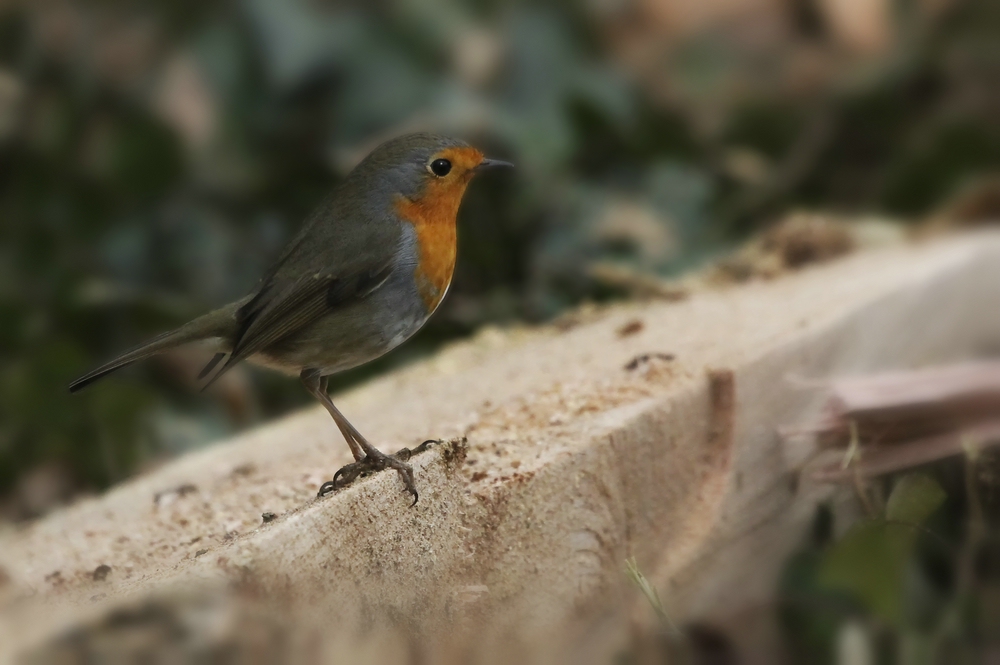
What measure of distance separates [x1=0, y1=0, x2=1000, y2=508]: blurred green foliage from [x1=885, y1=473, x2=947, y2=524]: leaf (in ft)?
7.88

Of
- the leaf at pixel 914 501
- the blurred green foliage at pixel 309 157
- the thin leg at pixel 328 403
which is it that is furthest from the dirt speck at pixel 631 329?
the blurred green foliage at pixel 309 157

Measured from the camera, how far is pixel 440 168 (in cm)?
281

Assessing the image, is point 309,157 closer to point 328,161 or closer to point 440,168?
point 328,161

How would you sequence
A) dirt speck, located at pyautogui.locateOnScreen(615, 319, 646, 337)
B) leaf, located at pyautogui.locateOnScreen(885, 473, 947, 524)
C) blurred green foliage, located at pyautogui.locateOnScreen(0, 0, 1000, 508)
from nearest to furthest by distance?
1. leaf, located at pyautogui.locateOnScreen(885, 473, 947, 524)
2. dirt speck, located at pyautogui.locateOnScreen(615, 319, 646, 337)
3. blurred green foliage, located at pyautogui.locateOnScreen(0, 0, 1000, 508)

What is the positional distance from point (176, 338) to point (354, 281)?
1.34 ft

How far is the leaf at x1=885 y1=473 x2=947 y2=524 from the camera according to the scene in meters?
2.20

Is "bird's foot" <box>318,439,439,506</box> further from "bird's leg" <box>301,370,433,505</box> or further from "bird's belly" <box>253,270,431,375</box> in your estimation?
"bird's belly" <box>253,270,431,375</box>

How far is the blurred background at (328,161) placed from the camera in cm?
456

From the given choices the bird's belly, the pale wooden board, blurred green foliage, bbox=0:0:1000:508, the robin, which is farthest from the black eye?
blurred green foliage, bbox=0:0:1000:508

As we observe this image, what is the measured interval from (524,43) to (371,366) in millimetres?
1773

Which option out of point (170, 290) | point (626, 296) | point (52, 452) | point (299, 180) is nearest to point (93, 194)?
point (170, 290)

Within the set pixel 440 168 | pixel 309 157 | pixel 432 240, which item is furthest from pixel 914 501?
pixel 309 157

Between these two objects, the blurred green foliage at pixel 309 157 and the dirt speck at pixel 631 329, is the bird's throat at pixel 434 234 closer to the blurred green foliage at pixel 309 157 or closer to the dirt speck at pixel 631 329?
the dirt speck at pixel 631 329

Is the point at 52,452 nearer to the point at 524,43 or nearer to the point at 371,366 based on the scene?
the point at 371,366
